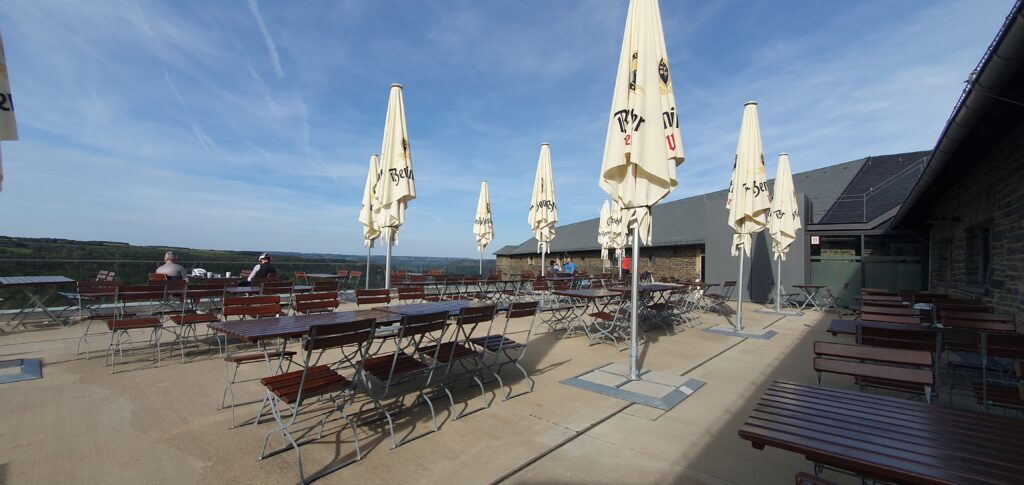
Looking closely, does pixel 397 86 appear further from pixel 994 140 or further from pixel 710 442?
pixel 994 140

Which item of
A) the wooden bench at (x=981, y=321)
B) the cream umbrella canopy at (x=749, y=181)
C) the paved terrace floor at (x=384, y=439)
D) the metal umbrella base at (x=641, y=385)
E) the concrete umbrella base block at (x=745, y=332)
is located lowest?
the paved terrace floor at (x=384, y=439)

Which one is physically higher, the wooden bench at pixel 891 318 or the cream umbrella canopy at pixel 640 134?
the cream umbrella canopy at pixel 640 134

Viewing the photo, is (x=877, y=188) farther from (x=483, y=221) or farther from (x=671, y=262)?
(x=483, y=221)

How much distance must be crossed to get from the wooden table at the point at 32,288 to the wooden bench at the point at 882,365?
351 inches

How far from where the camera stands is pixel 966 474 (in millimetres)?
1518

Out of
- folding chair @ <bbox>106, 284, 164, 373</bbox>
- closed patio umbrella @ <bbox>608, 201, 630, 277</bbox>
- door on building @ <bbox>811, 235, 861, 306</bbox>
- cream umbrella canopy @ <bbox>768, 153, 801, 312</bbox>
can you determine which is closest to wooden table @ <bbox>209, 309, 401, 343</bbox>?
folding chair @ <bbox>106, 284, 164, 373</bbox>

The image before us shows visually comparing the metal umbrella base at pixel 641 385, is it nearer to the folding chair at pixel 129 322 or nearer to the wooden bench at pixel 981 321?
the wooden bench at pixel 981 321

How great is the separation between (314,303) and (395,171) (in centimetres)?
209

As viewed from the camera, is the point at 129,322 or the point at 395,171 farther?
the point at 395,171

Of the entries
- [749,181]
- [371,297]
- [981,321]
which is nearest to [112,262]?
[371,297]

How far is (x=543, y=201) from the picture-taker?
1099 cm

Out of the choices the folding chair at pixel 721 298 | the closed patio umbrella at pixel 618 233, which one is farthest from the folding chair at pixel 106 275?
the folding chair at pixel 721 298

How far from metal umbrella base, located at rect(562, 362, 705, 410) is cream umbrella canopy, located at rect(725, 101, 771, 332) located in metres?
3.21

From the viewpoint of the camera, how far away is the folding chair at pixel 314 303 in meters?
4.76
